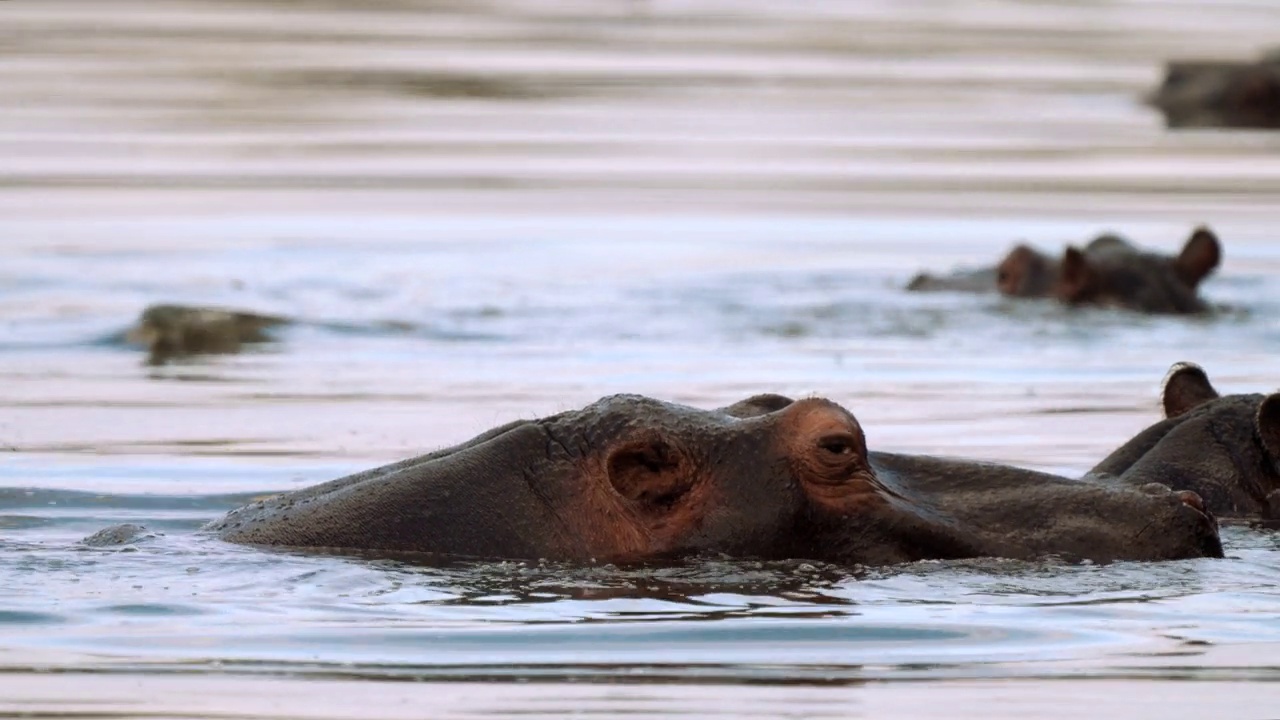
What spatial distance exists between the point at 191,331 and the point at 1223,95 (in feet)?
51.6

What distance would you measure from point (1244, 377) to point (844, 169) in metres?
9.09

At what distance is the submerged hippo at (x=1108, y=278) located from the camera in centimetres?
1622

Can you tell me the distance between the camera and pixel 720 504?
763 cm

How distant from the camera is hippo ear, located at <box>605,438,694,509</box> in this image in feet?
25.1

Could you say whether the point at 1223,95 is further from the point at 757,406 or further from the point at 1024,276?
the point at 757,406

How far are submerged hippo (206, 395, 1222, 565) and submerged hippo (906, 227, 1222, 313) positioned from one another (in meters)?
8.52

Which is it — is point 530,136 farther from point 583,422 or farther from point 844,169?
point 583,422

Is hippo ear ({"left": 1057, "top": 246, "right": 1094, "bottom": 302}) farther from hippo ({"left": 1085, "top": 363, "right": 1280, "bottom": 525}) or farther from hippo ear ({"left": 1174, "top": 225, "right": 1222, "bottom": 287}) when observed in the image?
hippo ({"left": 1085, "top": 363, "right": 1280, "bottom": 525})

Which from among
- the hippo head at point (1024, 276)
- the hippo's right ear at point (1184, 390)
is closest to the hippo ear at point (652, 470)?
the hippo's right ear at point (1184, 390)

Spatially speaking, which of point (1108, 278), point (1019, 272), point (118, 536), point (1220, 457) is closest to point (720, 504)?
point (118, 536)

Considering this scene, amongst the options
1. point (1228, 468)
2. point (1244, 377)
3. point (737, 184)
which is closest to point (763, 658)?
point (1228, 468)

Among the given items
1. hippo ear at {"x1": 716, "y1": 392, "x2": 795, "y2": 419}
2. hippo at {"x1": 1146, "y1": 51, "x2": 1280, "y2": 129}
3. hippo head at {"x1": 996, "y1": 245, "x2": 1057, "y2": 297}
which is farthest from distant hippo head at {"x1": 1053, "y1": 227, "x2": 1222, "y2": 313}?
hippo at {"x1": 1146, "y1": 51, "x2": 1280, "y2": 129}

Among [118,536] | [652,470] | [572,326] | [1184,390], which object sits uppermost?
[572,326]

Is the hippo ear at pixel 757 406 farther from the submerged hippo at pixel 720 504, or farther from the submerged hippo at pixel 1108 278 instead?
the submerged hippo at pixel 1108 278
